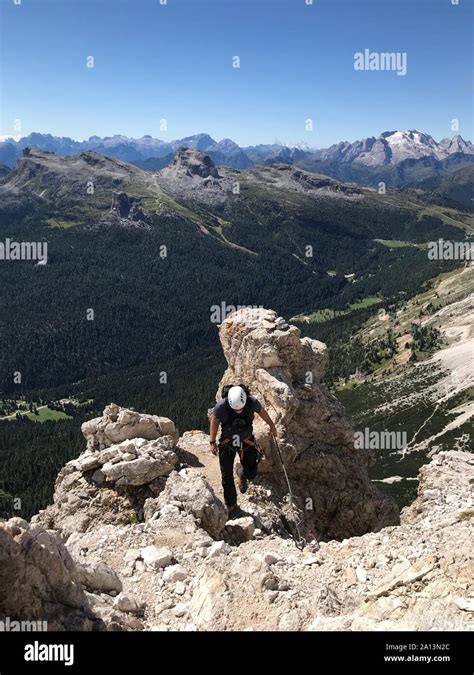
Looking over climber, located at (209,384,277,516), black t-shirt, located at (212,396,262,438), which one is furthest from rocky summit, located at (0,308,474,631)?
black t-shirt, located at (212,396,262,438)

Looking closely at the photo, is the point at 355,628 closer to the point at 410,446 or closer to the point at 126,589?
the point at 126,589

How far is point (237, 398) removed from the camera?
17.5 meters

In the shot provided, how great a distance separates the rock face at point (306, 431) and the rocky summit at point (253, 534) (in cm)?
8

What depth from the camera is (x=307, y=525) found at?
935 inches

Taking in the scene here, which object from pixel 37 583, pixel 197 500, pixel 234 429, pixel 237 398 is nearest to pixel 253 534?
pixel 197 500

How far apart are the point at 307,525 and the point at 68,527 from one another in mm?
11131

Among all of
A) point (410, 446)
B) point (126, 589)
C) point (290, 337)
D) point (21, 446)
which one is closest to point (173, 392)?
point (21, 446)

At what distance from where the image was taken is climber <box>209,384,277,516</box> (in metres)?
17.8

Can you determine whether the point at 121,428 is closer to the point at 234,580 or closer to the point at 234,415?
the point at 234,415

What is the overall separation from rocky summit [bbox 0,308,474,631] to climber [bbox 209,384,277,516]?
1279mm

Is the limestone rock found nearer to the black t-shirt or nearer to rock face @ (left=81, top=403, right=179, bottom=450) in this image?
the black t-shirt

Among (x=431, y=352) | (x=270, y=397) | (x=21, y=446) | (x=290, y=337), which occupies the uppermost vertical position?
(x=290, y=337)

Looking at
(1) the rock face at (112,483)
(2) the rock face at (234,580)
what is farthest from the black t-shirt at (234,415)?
(1) the rock face at (112,483)
